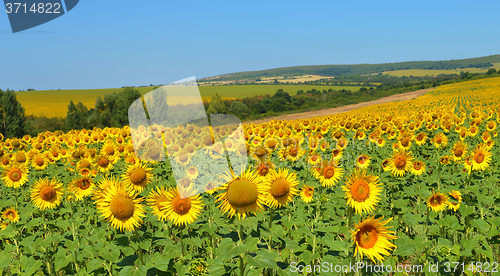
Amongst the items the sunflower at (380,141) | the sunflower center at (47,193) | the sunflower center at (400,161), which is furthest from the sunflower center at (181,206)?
the sunflower at (380,141)

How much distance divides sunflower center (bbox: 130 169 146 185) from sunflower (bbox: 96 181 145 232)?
0.92 m

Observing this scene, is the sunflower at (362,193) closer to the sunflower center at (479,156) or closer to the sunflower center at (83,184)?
the sunflower center at (479,156)

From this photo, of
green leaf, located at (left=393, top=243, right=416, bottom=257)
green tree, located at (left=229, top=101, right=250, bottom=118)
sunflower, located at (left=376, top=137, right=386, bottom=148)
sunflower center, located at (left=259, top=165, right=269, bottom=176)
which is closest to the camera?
green leaf, located at (left=393, top=243, right=416, bottom=257)

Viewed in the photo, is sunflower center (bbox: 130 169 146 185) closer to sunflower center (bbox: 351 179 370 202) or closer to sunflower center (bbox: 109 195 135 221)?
sunflower center (bbox: 109 195 135 221)

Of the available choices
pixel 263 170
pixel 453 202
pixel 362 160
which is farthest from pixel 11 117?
pixel 453 202

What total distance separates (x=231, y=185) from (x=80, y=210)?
16.9 feet

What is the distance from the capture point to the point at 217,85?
148 m

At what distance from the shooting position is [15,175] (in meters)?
6.75

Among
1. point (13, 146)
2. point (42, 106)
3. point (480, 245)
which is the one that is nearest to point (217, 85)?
point (42, 106)

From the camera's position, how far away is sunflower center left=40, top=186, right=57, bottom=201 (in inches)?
200

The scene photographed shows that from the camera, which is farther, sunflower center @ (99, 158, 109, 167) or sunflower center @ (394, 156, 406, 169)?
sunflower center @ (99, 158, 109, 167)

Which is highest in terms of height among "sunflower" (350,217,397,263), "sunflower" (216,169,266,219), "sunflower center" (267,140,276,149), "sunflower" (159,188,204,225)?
"sunflower" (216,169,266,219)

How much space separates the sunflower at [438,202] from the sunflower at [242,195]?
12.4ft

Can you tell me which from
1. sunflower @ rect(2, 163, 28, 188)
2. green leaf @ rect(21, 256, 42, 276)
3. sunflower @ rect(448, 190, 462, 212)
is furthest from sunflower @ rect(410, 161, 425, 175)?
sunflower @ rect(2, 163, 28, 188)
